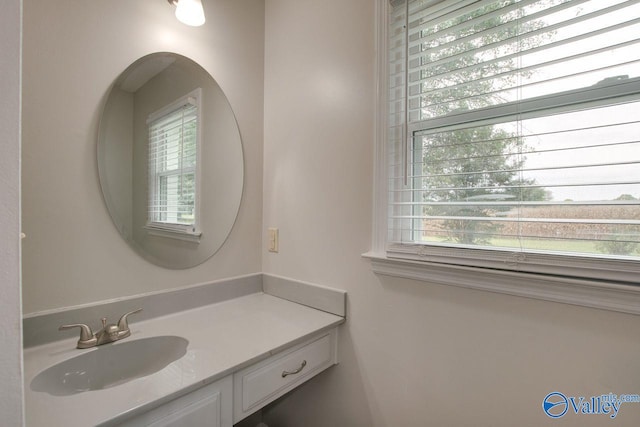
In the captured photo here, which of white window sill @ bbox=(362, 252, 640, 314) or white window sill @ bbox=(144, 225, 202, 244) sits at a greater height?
white window sill @ bbox=(144, 225, 202, 244)

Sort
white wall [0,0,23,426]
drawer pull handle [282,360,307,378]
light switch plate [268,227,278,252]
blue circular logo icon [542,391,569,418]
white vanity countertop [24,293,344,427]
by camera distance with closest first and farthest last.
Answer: white wall [0,0,23,426] < white vanity countertop [24,293,344,427] < blue circular logo icon [542,391,569,418] < drawer pull handle [282,360,307,378] < light switch plate [268,227,278,252]

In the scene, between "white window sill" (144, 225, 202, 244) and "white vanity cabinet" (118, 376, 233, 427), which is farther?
"white window sill" (144, 225, 202, 244)

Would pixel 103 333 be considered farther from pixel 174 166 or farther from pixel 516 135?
pixel 516 135

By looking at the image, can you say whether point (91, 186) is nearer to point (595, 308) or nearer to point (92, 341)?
point (92, 341)

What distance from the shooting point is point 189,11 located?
1.23 metres

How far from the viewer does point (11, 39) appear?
42cm

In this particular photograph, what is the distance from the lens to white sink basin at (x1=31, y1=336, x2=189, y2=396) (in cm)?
92

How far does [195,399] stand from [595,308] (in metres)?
1.10

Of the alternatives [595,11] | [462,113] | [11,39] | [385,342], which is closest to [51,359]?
[11,39]

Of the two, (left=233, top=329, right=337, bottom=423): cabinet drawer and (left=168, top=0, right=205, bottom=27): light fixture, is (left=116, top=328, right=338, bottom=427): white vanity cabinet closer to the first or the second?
(left=233, top=329, right=337, bottom=423): cabinet drawer

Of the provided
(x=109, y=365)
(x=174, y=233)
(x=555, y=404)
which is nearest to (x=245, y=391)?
(x=109, y=365)

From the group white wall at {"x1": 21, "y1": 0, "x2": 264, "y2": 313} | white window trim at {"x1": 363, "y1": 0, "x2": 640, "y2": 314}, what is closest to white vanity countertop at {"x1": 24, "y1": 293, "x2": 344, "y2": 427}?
white wall at {"x1": 21, "y1": 0, "x2": 264, "y2": 313}

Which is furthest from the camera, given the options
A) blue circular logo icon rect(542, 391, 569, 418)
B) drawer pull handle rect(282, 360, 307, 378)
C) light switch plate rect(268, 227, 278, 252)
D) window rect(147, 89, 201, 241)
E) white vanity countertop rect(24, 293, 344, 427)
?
light switch plate rect(268, 227, 278, 252)
